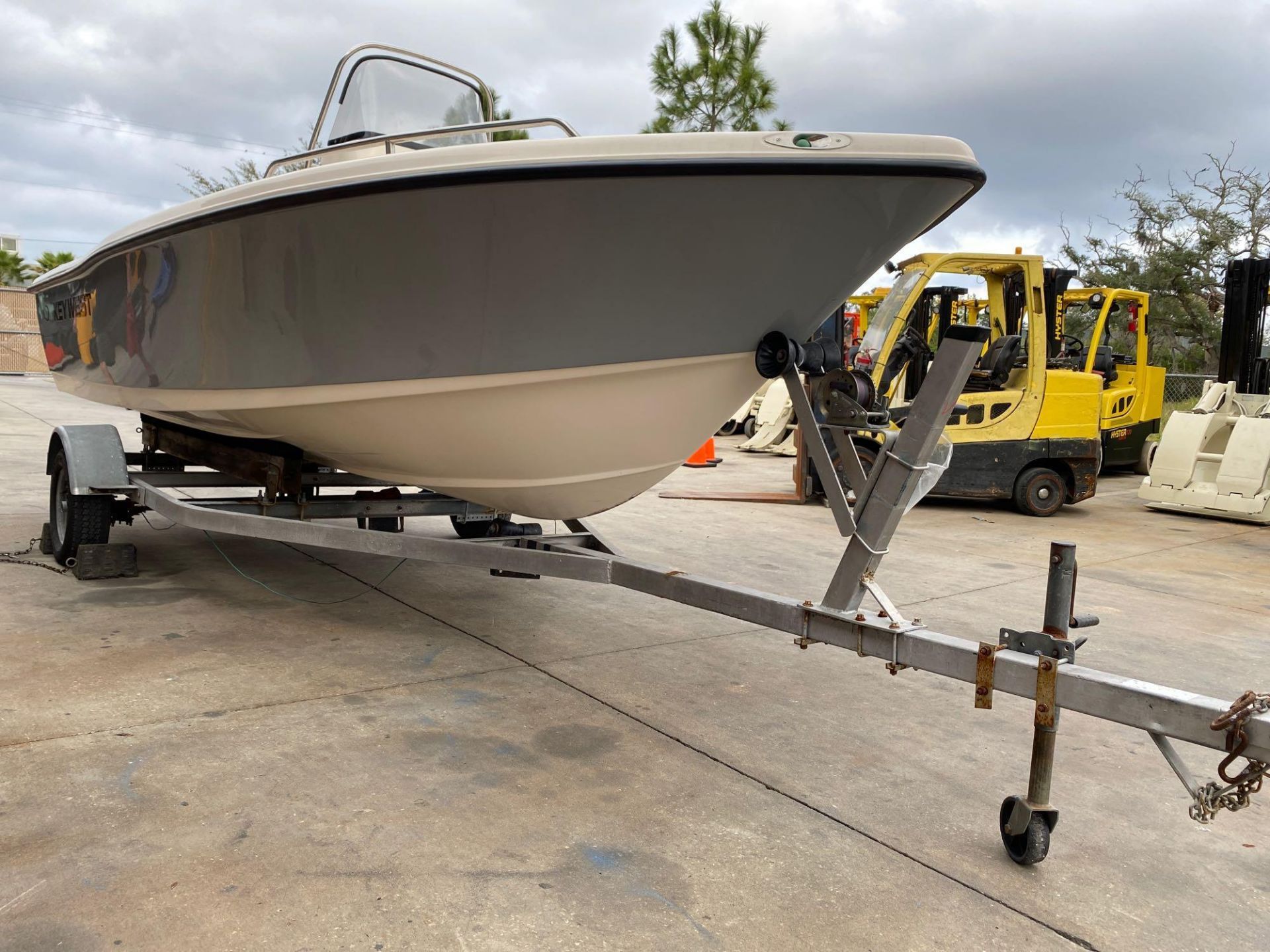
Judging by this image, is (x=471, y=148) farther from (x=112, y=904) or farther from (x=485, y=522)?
(x=485, y=522)

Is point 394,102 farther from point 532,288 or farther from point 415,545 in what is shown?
point 415,545

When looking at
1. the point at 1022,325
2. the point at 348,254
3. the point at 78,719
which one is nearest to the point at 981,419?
the point at 1022,325

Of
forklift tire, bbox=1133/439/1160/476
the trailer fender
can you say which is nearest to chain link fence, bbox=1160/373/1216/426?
forklift tire, bbox=1133/439/1160/476

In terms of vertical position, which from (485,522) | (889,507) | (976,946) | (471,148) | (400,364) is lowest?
(976,946)

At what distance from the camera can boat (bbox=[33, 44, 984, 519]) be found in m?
2.45

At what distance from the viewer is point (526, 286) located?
2.70m

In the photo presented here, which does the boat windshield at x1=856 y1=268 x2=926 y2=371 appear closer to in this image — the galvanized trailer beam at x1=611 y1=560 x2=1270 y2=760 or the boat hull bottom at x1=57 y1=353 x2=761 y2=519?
the boat hull bottom at x1=57 y1=353 x2=761 y2=519

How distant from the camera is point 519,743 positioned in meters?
2.59

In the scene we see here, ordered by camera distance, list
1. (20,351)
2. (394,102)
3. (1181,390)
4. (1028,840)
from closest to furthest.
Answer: (1028,840) → (394,102) → (1181,390) → (20,351)

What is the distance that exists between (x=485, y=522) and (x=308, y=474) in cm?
92

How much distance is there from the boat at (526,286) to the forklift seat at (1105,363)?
7832 mm

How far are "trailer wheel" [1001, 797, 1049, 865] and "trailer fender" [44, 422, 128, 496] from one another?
12.3 ft

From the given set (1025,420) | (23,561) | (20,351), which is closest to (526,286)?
(23,561)

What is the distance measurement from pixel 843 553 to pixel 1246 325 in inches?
293
